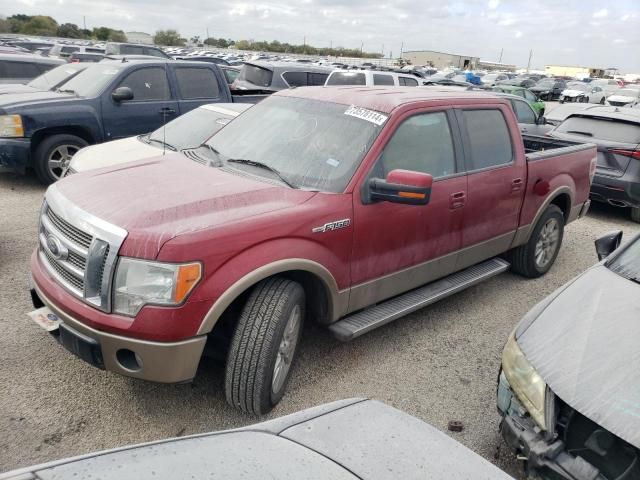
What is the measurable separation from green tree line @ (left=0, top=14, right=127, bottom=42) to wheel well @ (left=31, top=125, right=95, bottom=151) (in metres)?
57.3

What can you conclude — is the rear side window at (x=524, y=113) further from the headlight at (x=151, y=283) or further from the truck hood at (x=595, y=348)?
the headlight at (x=151, y=283)

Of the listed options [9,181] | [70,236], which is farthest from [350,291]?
[9,181]

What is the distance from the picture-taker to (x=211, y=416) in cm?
308

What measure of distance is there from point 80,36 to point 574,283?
70720mm

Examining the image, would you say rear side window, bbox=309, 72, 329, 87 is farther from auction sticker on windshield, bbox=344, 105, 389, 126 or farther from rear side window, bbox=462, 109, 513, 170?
auction sticker on windshield, bbox=344, 105, 389, 126

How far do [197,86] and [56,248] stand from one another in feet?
19.6

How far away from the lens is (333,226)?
3.13 metres

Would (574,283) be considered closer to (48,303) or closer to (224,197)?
(224,197)

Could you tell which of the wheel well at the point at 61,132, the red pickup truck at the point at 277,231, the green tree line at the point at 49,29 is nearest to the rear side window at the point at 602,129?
the red pickup truck at the point at 277,231

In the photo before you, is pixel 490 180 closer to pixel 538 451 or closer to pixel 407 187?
pixel 407 187

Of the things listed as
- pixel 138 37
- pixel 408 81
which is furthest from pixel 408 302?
pixel 138 37

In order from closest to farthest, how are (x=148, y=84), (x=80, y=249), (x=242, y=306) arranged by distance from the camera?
(x=80, y=249), (x=242, y=306), (x=148, y=84)

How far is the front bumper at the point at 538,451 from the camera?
220 cm

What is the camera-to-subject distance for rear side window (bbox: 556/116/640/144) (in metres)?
7.64
